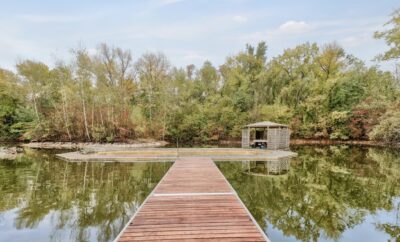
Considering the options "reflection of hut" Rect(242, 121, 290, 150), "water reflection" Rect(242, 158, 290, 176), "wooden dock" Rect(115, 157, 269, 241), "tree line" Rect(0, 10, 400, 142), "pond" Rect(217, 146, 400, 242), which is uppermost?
"tree line" Rect(0, 10, 400, 142)

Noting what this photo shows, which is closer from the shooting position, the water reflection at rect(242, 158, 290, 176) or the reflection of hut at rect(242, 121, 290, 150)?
the water reflection at rect(242, 158, 290, 176)

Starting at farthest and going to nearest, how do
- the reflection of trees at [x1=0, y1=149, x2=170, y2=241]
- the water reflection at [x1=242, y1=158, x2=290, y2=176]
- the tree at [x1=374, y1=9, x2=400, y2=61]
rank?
the tree at [x1=374, y1=9, x2=400, y2=61] < the water reflection at [x1=242, y1=158, x2=290, y2=176] < the reflection of trees at [x1=0, y1=149, x2=170, y2=241]

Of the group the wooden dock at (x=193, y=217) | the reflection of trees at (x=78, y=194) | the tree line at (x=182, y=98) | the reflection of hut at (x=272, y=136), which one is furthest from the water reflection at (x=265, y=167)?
the tree line at (x=182, y=98)

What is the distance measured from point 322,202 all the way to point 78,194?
6750mm

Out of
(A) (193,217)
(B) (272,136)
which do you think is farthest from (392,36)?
(A) (193,217)

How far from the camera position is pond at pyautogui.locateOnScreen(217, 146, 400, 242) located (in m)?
4.74

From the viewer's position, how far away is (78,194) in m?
6.89

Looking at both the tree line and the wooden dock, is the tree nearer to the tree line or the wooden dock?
the tree line

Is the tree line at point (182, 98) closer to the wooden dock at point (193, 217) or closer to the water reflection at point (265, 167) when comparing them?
the water reflection at point (265, 167)

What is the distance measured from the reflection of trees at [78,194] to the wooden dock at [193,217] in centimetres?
77

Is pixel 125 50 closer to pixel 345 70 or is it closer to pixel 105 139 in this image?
pixel 105 139

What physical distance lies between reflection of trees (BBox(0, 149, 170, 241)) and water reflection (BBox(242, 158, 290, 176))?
3784mm

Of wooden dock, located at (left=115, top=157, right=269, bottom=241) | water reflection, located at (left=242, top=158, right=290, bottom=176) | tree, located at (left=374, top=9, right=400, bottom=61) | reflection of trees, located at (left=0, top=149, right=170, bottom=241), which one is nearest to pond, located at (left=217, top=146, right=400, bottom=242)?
water reflection, located at (left=242, top=158, right=290, bottom=176)

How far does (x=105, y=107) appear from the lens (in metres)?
25.0
